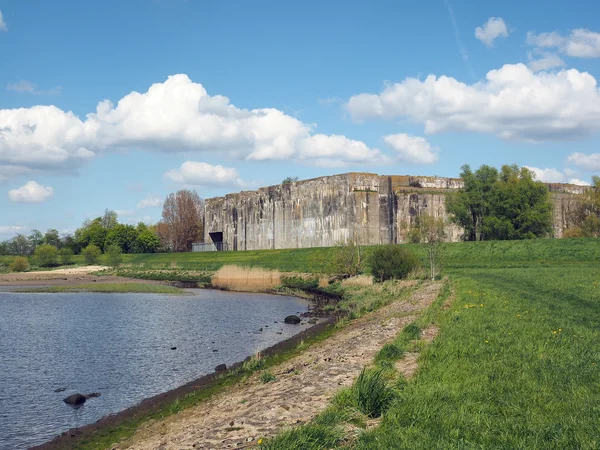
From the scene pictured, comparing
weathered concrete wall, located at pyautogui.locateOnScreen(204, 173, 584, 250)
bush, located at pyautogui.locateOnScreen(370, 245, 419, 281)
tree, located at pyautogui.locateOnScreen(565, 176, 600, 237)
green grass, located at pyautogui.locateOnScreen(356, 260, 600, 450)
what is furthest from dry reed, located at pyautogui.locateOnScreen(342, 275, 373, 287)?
tree, located at pyautogui.locateOnScreen(565, 176, 600, 237)

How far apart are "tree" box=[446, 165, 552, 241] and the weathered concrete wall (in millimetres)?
3667

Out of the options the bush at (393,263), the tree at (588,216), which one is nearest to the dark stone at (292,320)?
the bush at (393,263)

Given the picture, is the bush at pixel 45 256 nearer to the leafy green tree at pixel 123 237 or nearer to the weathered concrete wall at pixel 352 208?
the leafy green tree at pixel 123 237

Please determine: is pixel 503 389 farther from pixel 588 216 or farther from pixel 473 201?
pixel 588 216

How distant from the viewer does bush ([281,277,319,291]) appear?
47.3 meters

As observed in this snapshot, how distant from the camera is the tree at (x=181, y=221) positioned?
119 metres

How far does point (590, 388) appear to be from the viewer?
8250 millimetres

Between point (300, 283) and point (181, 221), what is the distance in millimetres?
75850

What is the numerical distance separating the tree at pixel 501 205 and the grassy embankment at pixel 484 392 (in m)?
51.5

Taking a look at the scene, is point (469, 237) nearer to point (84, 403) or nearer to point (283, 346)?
point (283, 346)

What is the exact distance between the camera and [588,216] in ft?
223

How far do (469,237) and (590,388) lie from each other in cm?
6406

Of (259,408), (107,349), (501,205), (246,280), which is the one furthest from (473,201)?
(259,408)

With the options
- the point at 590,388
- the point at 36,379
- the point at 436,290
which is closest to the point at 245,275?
the point at 436,290
